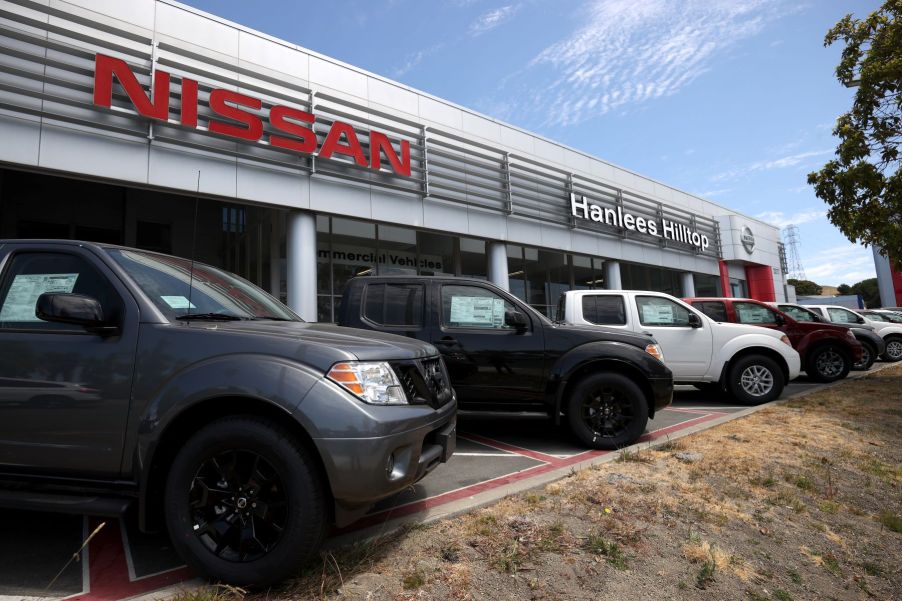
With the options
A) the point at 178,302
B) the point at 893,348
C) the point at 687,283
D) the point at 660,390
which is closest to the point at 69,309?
the point at 178,302

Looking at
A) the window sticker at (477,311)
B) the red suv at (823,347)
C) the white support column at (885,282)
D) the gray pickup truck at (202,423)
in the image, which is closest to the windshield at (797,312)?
the red suv at (823,347)

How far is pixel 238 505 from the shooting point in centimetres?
245

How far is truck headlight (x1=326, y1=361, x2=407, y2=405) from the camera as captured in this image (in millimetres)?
2541

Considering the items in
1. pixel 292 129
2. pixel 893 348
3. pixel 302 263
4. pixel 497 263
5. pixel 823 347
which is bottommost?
pixel 893 348

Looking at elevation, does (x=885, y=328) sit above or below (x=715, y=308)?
below

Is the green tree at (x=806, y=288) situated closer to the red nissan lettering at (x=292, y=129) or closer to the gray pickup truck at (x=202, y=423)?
the red nissan lettering at (x=292, y=129)

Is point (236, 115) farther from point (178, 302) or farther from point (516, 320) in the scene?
point (178, 302)

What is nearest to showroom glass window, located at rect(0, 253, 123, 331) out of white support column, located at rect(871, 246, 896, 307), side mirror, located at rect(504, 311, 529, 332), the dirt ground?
the dirt ground

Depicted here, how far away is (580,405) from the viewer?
5.19 metres

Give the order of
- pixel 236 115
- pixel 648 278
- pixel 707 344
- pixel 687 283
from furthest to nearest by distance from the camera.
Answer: pixel 687 283 → pixel 648 278 → pixel 236 115 → pixel 707 344

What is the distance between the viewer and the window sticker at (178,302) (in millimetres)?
2889

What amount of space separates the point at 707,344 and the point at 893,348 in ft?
36.3

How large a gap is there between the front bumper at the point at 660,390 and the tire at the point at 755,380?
3.50 m

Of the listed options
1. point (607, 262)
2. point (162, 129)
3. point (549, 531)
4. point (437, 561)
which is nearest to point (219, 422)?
point (437, 561)
